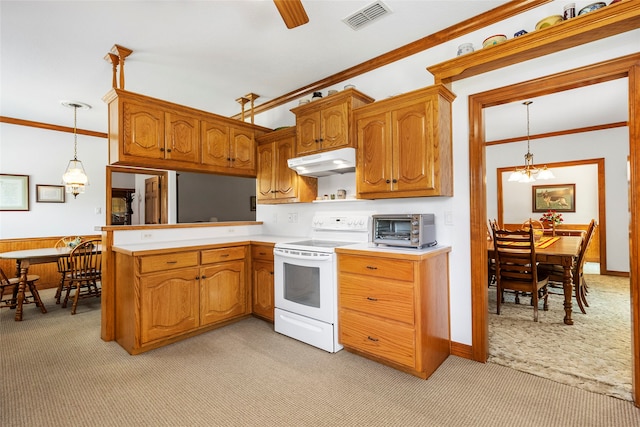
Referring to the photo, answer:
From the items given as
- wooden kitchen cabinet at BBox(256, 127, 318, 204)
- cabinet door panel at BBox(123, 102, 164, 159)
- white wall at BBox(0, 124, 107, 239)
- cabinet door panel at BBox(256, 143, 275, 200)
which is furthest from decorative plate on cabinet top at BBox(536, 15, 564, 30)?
white wall at BBox(0, 124, 107, 239)

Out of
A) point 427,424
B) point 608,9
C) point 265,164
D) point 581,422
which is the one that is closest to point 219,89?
point 265,164

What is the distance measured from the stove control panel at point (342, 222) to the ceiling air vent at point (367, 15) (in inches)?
66.4

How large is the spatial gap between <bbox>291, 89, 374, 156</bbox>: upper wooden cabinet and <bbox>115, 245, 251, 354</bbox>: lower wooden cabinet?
4.59 feet

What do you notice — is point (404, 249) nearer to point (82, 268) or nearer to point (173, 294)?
point (173, 294)

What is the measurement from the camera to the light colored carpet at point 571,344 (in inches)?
87.5

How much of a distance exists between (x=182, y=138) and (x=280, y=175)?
3.65ft

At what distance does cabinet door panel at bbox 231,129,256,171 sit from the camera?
3.76 meters

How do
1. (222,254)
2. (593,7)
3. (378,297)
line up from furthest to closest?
(222,254) → (378,297) → (593,7)

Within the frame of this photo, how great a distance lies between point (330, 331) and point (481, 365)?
3.97 ft

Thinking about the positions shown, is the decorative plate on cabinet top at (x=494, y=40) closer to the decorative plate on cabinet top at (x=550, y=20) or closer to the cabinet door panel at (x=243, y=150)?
the decorative plate on cabinet top at (x=550, y=20)

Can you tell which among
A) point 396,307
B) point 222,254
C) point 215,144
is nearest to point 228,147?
point 215,144

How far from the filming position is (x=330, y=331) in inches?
104

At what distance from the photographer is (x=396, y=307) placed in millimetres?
2285

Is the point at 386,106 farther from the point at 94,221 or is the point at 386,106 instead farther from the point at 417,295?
the point at 94,221
